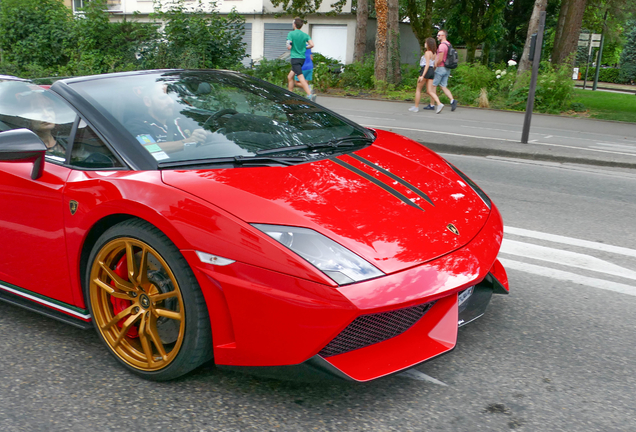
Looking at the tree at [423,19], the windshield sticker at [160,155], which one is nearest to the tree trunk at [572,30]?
the tree at [423,19]

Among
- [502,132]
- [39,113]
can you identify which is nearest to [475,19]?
[502,132]

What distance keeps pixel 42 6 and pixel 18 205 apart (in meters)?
22.0

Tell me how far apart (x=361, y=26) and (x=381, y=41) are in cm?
502

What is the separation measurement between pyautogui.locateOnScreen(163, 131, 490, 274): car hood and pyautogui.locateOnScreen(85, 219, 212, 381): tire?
30 centimetres

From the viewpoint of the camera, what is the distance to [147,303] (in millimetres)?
2588

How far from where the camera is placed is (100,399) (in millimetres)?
2508

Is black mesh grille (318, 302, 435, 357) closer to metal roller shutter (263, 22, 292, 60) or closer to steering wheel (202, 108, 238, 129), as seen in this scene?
steering wheel (202, 108, 238, 129)

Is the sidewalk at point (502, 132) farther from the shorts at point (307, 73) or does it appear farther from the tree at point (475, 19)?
the tree at point (475, 19)

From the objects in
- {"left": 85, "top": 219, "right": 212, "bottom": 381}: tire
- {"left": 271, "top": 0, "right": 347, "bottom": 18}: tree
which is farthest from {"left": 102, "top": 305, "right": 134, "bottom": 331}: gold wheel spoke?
{"left": 271, "top": 0, "right": 347, "bottom": 18}: tree

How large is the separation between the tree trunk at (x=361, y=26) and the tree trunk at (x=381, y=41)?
4083 mm

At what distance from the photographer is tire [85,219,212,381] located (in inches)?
94.7

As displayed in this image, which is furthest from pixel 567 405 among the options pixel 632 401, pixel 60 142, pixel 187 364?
pixel 60 142

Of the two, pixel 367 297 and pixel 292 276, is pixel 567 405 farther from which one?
pixel 292 276

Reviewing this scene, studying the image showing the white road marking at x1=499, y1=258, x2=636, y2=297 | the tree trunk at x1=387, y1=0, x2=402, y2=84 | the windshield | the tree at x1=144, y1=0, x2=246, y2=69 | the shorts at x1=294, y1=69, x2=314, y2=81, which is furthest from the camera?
the tree trunk at x1=387, y1=0, x2=402, y2=84
